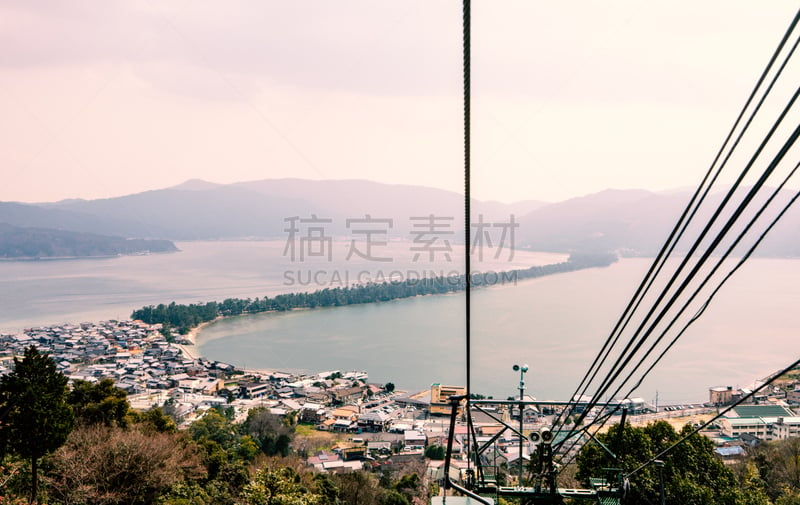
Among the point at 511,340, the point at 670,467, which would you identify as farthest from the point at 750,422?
the point at 670,467

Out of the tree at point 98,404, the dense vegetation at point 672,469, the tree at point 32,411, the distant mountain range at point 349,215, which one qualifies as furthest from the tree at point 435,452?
the distant mountain range at point 349,215

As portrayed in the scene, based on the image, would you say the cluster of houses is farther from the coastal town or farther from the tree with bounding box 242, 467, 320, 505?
the tree with bounding box 242, 467, 320, 505

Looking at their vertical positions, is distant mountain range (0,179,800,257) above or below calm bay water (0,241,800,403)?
above

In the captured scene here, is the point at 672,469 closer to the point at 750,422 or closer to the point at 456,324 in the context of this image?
the point at 750,422

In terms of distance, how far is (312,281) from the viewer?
31.3 m

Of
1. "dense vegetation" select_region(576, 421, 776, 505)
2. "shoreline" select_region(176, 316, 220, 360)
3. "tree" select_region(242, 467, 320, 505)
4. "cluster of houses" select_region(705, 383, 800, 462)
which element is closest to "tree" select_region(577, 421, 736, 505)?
"dense vegetation" select_region(576, 421, 776, 505)

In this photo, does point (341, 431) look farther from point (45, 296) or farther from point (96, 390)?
point (45, 296)

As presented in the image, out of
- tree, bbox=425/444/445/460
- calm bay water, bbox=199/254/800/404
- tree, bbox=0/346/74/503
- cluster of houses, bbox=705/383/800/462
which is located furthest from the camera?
calm bay water, bbox=199/254/800/404

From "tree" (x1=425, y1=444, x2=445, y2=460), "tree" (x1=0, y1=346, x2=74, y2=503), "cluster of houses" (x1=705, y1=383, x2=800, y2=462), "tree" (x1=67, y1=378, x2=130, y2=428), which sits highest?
"tree" (x1=0, y1=346, x2=74, y2=503)

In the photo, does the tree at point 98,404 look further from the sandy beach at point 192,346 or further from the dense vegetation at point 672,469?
the sandy beach at point 192,346

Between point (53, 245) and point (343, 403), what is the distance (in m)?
37.2

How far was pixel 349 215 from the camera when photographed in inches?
2125

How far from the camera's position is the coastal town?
9273mm

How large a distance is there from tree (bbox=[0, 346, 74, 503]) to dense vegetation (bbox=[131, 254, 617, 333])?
17.1m
